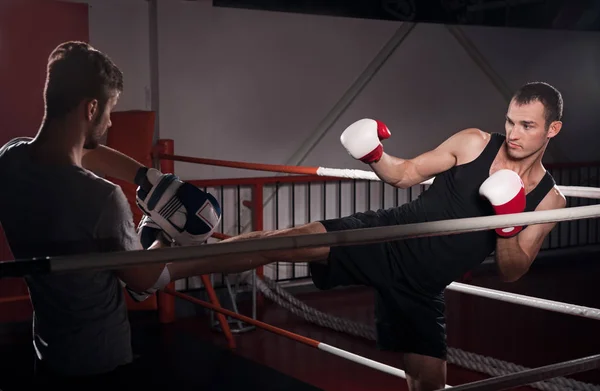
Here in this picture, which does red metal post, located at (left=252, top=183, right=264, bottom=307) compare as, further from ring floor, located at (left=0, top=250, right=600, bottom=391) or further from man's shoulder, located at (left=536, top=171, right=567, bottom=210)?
man's shoulder, located at (left=536, top=171, right=567, bottom=210)

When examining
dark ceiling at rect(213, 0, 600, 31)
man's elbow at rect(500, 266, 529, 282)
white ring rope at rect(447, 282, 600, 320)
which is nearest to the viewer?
white ring rope at rect(447, 282, 600, 320)

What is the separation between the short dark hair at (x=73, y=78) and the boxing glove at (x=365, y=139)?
984mm

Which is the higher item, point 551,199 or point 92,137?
point 92,137

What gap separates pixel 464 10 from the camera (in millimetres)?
5027

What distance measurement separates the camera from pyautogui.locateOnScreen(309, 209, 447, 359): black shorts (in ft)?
7.07

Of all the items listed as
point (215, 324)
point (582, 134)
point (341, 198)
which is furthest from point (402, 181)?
point (582, 134)

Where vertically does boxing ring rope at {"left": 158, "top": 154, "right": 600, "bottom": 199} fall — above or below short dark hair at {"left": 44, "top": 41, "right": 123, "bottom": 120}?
below

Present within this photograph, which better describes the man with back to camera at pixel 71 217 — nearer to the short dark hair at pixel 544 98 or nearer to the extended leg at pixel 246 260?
the extended leg at pixel 246 260

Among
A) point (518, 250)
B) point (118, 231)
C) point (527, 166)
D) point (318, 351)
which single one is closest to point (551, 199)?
point (527, 166)

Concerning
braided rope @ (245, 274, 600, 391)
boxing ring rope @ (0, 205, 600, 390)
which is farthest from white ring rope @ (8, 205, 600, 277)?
braided rope @ (245, 274, 600, 391)

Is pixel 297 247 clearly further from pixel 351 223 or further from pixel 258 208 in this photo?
pixel 258 208

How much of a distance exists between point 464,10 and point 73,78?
4.10m

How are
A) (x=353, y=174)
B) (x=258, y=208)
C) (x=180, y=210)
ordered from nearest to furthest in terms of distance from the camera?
1. (x=180, y=210)
2. (x=353, y=174)
3. (x=258, y=208)

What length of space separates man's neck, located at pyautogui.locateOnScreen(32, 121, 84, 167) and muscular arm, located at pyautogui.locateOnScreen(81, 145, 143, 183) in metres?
0.56
